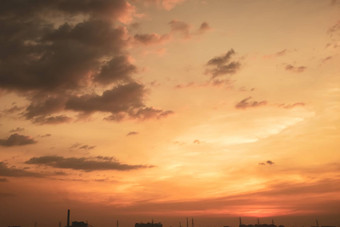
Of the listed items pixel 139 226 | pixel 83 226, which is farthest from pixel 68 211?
pixel 139 226

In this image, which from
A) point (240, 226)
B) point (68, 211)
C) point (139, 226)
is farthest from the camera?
point (240, 226)

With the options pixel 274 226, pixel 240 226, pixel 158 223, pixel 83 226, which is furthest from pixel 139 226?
pixel 274 226

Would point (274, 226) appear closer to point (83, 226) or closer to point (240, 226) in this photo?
point (240, 226)

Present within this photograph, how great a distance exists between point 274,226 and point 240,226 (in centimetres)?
1922

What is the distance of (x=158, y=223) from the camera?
164000mm

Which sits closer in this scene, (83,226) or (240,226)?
(83,226)

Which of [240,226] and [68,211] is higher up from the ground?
[68,211]

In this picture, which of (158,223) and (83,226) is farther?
(158,223)

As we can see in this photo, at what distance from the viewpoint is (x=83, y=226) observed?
131 meters

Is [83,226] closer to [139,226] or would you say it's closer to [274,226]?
[139,226]

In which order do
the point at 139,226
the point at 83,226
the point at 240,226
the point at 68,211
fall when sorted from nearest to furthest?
the point at 68,211 → the point at 83,226 → the point at 139,226 → the point at 240,226

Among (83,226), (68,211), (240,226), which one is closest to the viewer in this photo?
(68,211)

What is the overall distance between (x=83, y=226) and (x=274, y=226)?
107 metres

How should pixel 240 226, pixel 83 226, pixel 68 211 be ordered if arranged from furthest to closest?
1. pixel 240 226
2. pixel 83 226
3. pixel 68 211
